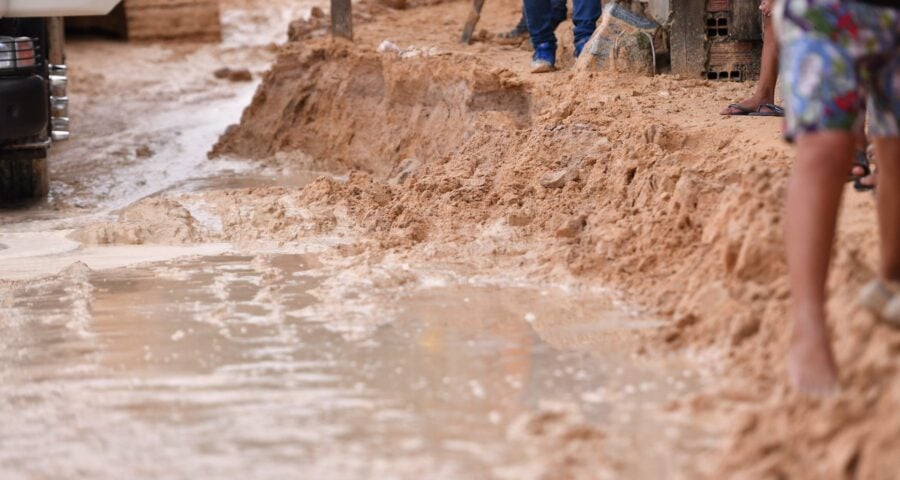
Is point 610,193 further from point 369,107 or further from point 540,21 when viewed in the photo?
point 369,107

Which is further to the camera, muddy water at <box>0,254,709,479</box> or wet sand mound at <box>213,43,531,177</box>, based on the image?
wet sand mound at <box>213,43,531,177</box>

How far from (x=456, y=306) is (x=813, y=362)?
66.9 inches

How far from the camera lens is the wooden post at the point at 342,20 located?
29.9ft

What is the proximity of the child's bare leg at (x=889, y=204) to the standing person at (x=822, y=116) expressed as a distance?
0.16 meters

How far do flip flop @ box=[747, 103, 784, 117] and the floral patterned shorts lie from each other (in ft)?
9.25

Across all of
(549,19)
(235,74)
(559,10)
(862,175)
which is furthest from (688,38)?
(235,74)

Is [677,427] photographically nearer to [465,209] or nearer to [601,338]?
[601,338]

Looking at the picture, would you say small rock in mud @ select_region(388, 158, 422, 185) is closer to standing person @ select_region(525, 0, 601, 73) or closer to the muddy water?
standing person @ select_region(525, 0, 601, 73)

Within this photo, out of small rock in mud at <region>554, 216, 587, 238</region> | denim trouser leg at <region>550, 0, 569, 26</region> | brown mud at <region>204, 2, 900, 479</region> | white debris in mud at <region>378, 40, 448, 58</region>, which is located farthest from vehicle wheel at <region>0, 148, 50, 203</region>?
small rock in mud at <region>554, 216, 587, 238</region>

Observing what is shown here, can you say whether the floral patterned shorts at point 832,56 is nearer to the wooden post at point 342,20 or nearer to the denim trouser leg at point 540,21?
the denim trouser leg at point 540,21

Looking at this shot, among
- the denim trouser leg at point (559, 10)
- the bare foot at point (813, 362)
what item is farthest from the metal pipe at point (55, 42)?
the bare foot at point (813, 362)

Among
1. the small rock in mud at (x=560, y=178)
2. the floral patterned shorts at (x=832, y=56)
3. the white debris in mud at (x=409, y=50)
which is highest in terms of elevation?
the floral patterned shorts at (x=832, y=56)

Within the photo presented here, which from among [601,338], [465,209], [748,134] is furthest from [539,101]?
[601,338]

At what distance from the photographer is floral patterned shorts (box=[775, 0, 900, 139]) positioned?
Answer: 3.02 m
